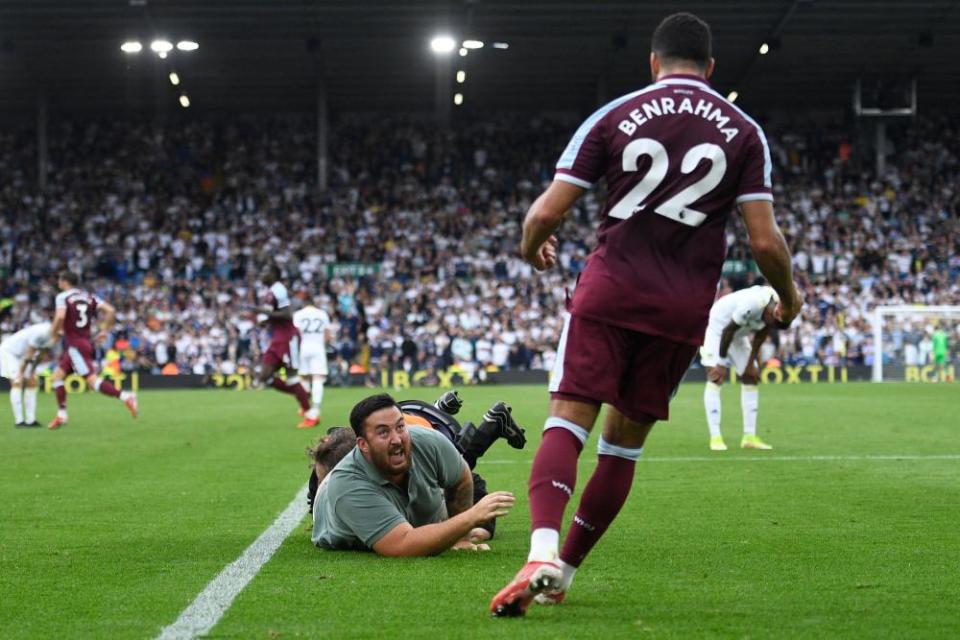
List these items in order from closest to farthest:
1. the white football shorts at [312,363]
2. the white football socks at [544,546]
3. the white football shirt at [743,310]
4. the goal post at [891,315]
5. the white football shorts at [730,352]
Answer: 1. the white football socks at [544,546]
2. the white football shirt at [743,310]
3. the white football shorts at [730,352]
4. the white football shorts at [312,363]
5. the goal post at [891,315]

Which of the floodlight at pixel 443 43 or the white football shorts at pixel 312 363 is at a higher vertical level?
the floodlight at pixel 443 43

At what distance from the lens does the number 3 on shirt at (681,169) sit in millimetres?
4754

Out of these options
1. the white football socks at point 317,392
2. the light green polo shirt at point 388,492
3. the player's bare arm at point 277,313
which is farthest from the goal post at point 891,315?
the light green polo shirt at point 388,492

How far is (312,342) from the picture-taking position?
69.8 ft

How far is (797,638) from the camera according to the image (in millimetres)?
4379

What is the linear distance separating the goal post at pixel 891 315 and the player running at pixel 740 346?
24027 millimetres

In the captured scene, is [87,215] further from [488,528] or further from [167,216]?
[488,528]

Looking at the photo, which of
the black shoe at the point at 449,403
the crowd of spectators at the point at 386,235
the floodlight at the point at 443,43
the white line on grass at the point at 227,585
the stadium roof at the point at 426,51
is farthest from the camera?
the crowd of spectators at the point at 386,235

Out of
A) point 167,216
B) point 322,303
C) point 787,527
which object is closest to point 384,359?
point 322,303

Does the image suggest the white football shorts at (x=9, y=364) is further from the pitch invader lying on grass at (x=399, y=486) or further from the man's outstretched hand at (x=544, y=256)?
the man's outstretched hand at (x=544, y=256)

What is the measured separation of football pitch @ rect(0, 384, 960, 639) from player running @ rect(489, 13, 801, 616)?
62 cm

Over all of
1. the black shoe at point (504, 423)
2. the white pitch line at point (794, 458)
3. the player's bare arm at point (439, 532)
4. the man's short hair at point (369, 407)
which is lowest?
the white pitch line at point (794, 458)

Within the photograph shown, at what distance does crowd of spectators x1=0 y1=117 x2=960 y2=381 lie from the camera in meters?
38.2

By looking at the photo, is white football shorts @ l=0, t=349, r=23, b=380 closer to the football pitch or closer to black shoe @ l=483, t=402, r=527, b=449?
the football pitch
